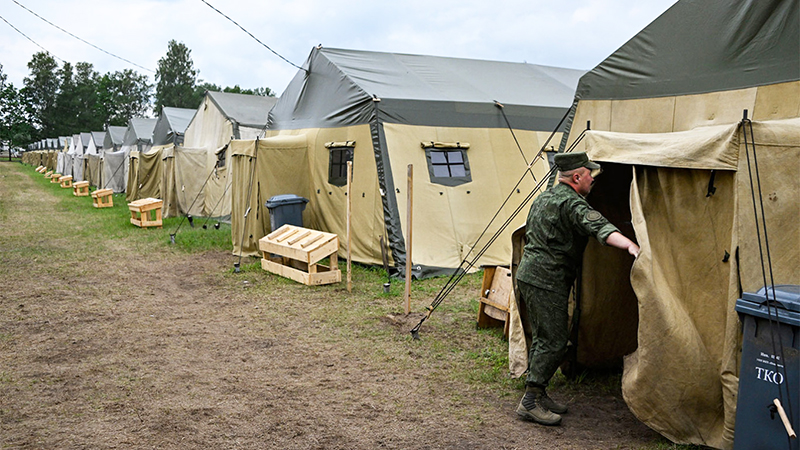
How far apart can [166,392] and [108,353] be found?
1402 mm

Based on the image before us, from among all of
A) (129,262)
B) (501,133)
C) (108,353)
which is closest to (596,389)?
(108,353)

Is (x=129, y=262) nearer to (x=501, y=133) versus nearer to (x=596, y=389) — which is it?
(x=501, y=133)

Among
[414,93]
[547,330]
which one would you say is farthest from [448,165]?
[547,330]

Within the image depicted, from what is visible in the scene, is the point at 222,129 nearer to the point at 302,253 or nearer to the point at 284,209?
the point at 284,209

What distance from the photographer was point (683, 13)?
559 cm

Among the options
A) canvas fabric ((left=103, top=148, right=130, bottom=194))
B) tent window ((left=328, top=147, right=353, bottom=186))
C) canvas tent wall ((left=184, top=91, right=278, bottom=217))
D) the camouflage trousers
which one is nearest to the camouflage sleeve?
the camouflage trousers

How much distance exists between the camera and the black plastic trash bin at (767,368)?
10.8ft

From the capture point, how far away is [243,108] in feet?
Result: 55.4

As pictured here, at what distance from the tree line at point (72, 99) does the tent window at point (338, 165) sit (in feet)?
199

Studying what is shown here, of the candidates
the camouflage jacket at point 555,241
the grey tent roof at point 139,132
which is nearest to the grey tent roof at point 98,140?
the grey tent roof at point 139,132

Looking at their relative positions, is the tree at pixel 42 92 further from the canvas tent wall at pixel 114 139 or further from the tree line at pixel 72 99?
the canvas tent wall at pixel 114 139

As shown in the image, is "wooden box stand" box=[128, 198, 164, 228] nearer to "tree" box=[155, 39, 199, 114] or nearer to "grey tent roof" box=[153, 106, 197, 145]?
"grey tent roof" box=[153, 106, 197, 145]

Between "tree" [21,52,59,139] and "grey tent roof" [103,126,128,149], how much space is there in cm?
4867

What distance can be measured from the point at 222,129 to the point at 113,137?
742 inches
